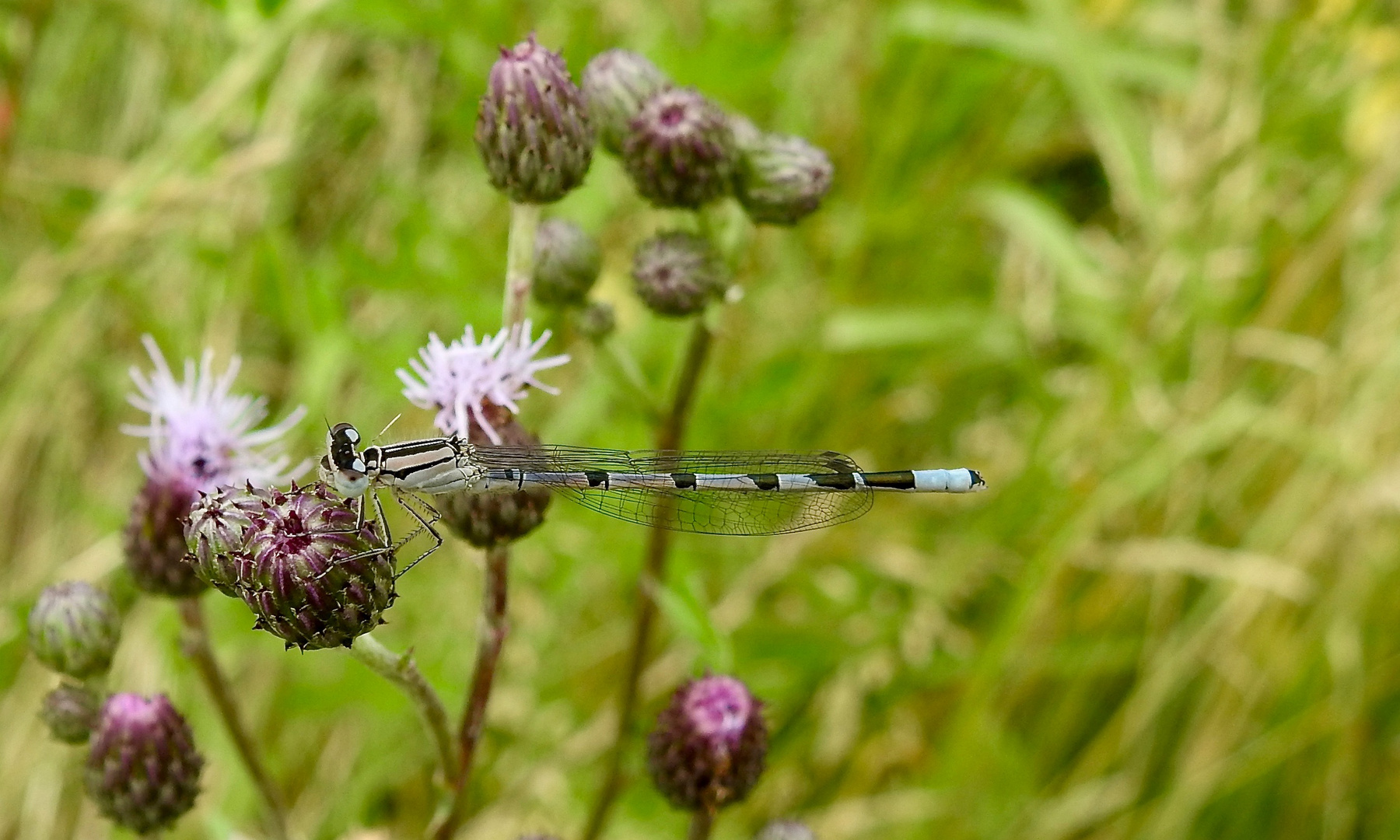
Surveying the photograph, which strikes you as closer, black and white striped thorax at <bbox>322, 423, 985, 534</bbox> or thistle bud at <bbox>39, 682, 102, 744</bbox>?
black and white striped thorax at <bbox>322, 423, 985, 534</bbox>

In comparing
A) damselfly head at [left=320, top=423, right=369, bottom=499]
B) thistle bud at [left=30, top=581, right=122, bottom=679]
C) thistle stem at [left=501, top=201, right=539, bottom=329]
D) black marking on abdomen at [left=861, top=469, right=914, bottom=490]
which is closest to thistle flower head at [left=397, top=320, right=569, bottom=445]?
thistle stem at [left=501, top=201, right=539, bottom=329]

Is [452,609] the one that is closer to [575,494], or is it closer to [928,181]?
[575,494]

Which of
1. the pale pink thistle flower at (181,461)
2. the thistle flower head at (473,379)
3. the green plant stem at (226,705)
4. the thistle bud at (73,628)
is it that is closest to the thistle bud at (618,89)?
the thistle flower head at (473,379)

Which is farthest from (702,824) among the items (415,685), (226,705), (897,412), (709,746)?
(897,412)

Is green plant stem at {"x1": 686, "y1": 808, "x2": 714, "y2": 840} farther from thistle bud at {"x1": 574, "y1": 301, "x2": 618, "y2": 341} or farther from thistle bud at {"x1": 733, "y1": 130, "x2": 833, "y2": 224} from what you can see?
thistle bud at {"x1": 733, "y1": 130, "x2": 833, "y2": 224}

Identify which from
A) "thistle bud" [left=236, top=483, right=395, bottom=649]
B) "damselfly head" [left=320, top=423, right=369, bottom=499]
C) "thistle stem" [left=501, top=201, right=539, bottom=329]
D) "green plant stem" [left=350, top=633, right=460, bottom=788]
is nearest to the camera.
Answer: "thistle bud" [left=236, top=483, right=395, bottom=649]

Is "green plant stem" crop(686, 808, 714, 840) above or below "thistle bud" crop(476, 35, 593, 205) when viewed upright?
below

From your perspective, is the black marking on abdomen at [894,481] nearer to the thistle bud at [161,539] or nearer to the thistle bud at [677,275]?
the thistle bud at [677,275]
